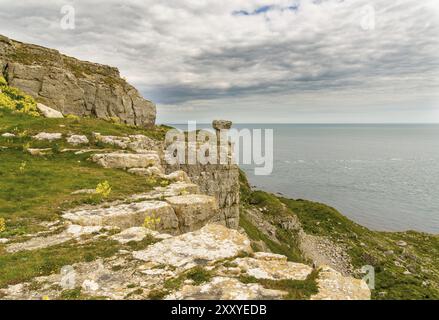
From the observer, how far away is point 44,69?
4944cm

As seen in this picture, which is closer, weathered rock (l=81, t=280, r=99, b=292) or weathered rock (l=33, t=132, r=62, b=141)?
weathered rock (l=81, t=280, r=99, b=292)

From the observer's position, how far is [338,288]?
931cm

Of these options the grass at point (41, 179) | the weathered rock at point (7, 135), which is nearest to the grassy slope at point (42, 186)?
the grass at point (41, 179)

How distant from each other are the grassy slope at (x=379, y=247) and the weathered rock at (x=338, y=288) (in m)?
52.0

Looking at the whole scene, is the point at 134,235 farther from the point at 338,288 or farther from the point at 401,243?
the point at 401,243

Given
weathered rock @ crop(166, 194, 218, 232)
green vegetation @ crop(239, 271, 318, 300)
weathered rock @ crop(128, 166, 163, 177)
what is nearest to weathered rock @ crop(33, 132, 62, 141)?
weathered rock @ crop(128, 166, 163, 177)

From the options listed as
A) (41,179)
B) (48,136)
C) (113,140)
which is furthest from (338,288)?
(48,136)

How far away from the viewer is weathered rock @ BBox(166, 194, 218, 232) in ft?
57.3

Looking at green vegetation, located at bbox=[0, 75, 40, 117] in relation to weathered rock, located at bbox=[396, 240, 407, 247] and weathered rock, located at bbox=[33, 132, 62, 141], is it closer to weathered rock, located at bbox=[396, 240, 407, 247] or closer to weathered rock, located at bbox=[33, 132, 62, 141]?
weathered rock, located at bbox=[33, 132, 62, 141]

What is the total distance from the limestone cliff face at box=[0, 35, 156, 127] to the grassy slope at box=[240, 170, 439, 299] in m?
35.8

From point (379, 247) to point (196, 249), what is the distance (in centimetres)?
9150

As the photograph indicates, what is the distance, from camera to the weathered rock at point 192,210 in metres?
17.5

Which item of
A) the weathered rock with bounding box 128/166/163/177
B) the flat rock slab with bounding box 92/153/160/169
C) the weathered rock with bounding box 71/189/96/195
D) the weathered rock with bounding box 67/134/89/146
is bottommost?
the weathered rock with bounding box 71/189/96/195

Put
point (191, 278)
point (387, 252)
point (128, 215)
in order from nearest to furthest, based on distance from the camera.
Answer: point (191, 278) < point (128, 215) < point (387, 252)
